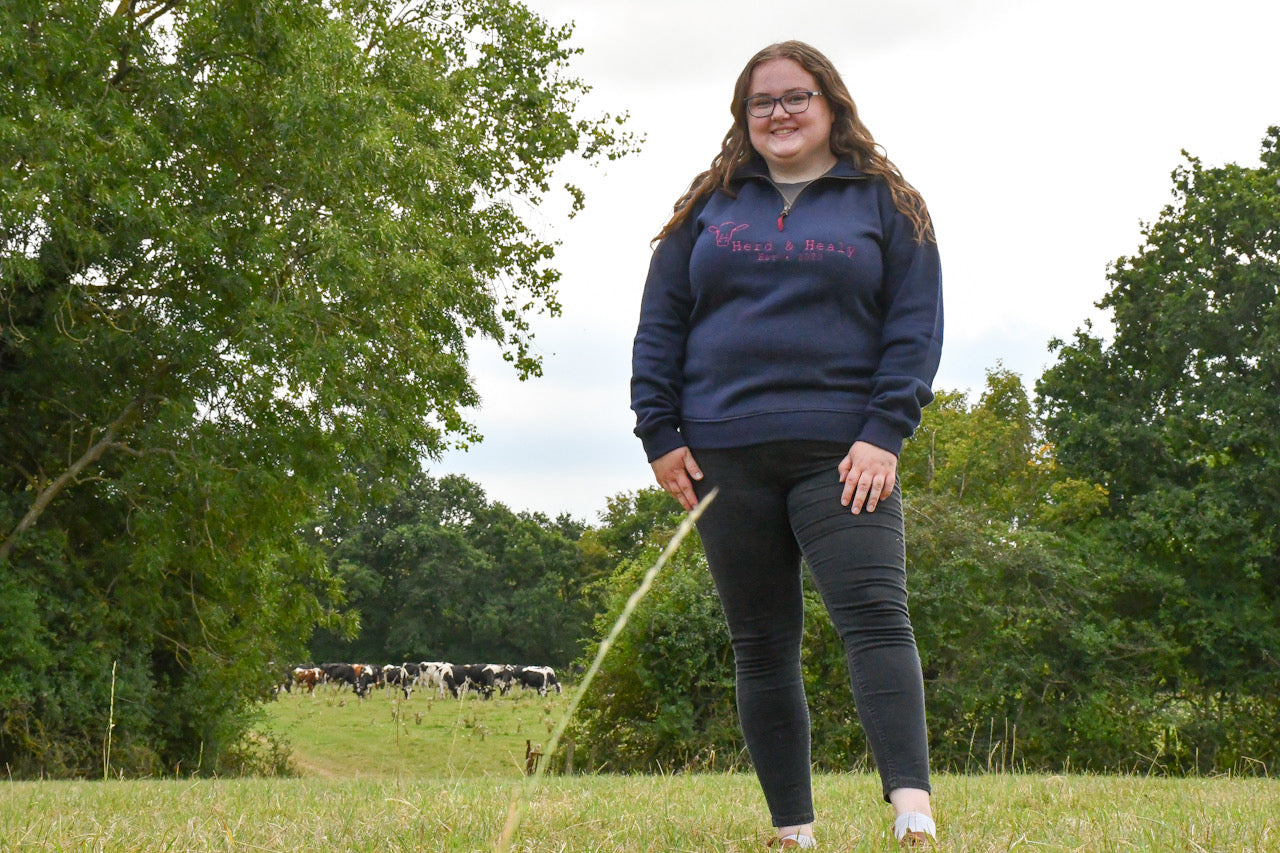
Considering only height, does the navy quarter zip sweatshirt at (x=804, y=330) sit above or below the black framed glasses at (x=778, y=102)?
below

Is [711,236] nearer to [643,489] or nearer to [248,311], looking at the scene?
[248,311]

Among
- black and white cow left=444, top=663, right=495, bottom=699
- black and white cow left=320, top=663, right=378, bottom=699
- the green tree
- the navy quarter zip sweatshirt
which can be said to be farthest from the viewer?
the green tree

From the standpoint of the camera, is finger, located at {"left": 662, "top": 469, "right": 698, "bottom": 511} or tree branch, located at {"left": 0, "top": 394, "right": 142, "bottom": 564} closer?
finger, located at {"left": 662, "top": 469, "right": 698, "bottom": 511}

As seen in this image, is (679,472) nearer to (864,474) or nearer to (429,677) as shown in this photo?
(864,474)

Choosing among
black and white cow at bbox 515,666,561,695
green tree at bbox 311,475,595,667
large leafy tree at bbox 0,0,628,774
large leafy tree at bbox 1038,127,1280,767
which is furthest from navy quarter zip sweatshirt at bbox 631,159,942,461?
green tree at bbox 311,475,595,667

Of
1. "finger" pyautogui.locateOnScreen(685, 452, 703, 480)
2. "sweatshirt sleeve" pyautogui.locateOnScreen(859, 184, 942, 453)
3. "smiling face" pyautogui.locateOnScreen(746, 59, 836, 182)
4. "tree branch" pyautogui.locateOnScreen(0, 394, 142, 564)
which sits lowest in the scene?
"finger" pyautogui.locateOnScreen(685, 452, 703, 480)

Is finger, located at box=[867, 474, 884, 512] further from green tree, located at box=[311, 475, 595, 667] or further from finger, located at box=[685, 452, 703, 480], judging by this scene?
green tree, located at box=[311, 475, 595, 667]

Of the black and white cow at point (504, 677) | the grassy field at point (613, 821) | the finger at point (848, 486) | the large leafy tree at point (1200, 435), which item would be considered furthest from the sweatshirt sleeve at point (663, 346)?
the black and white cow at point (504, 677)

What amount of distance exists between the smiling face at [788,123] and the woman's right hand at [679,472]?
2.42 feet

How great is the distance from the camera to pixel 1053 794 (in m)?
4.02

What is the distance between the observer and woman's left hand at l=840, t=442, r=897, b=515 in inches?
97.3

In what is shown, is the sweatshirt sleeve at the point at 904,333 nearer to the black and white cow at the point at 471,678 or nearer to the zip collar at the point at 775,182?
the zip collar at the point at 775,182

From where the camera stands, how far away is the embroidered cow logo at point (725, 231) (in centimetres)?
272

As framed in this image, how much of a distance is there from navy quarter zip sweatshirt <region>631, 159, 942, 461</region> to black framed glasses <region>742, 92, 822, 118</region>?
17 centimetres
